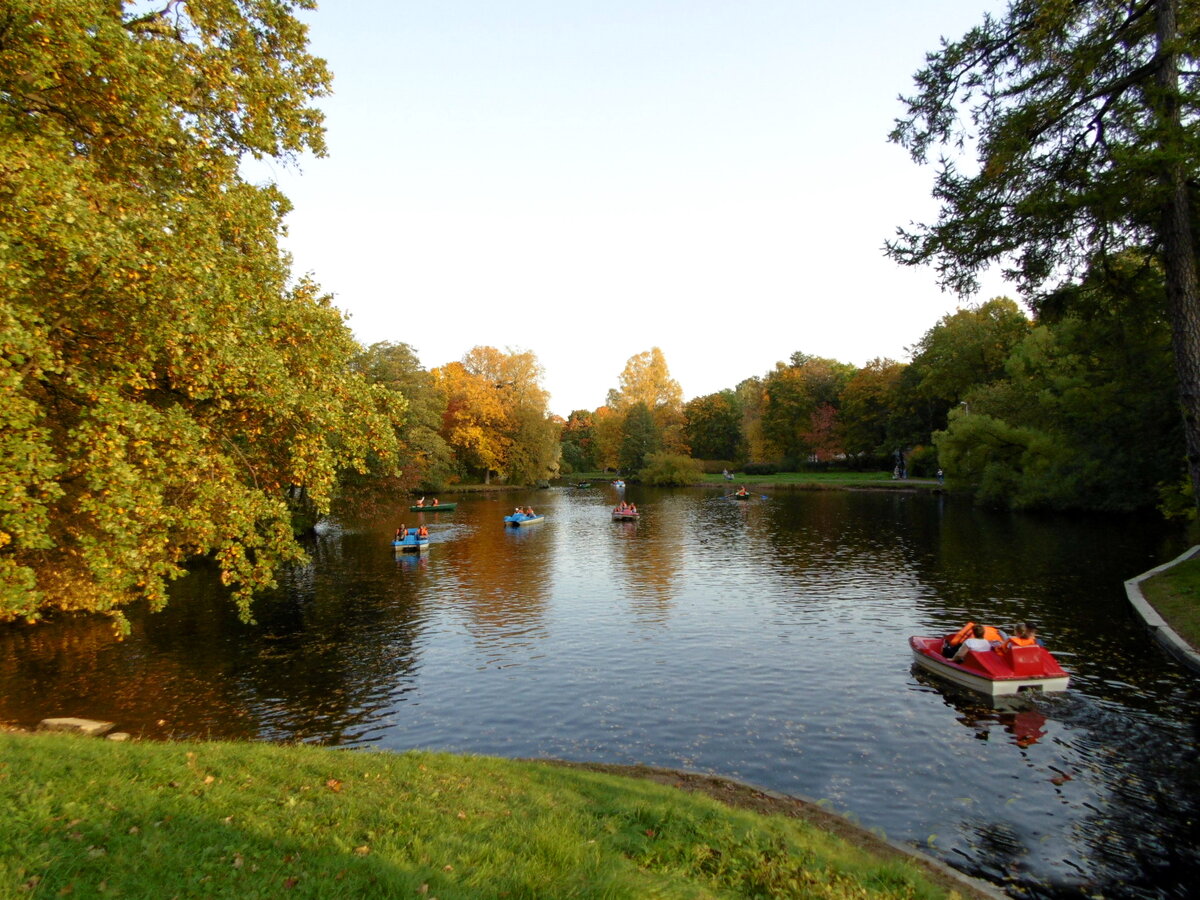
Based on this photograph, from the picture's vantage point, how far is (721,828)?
27.2 feet

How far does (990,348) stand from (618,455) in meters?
61.7

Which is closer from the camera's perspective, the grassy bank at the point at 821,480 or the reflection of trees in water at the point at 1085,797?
the reflection of trees in water at the point at 1085,797

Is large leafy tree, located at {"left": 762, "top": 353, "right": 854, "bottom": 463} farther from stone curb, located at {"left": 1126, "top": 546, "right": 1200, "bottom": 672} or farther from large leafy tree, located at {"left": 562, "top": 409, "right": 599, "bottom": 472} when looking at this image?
stone curb, located at {"left": 1126, "top": 546, "right": 1200, "bottom": 672}

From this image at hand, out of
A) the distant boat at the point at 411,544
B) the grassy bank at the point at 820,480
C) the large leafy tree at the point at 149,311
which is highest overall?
the large leafy tree at the point at 149,311

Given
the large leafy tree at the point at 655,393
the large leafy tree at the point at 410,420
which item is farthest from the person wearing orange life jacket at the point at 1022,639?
the large leafy tree at the point at 655,393

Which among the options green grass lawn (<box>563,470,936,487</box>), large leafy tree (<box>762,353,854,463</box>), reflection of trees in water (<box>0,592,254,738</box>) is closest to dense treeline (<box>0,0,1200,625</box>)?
reflection of trees in water (<box>0,592,254,738</box>)

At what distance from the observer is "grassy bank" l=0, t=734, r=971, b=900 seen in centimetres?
592

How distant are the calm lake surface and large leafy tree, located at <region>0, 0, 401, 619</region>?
4532 mm

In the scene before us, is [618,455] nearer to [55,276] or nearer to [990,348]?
[990,348]

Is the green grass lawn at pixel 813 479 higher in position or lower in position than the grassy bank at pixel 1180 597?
higher

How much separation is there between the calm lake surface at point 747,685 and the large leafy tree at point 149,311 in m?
4.53

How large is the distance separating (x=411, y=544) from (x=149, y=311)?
3057 centimetres

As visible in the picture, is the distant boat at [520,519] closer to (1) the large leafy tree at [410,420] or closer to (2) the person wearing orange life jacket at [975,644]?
(1) the large leafy tree at [410,420]

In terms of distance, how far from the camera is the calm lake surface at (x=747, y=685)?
447 inches
